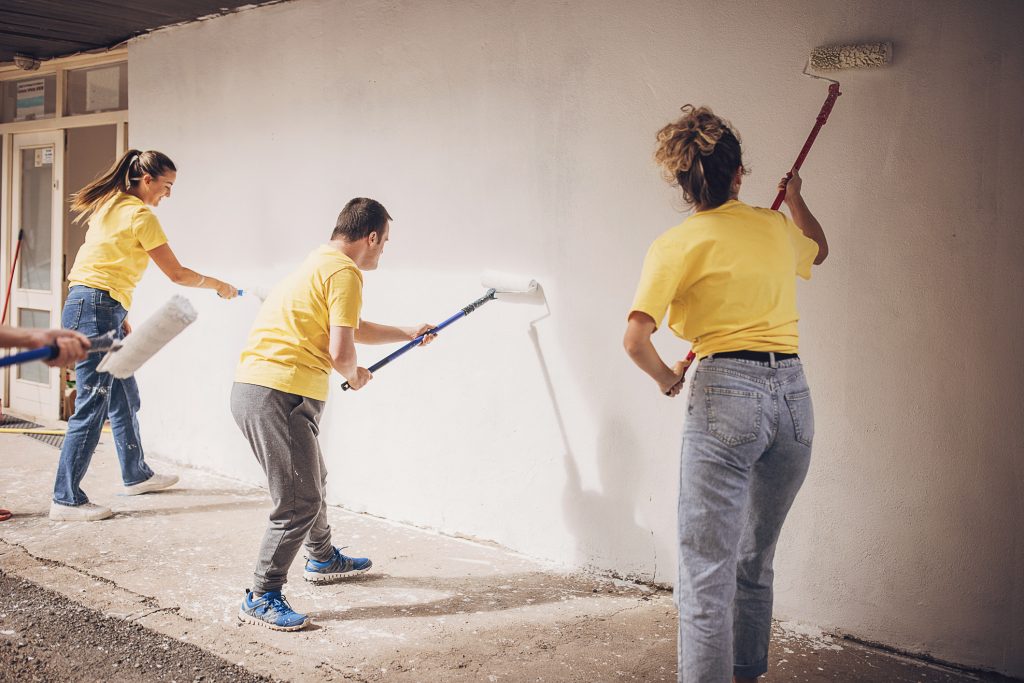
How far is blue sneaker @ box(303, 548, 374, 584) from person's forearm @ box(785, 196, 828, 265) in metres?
2.10

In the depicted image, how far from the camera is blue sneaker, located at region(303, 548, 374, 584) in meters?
3.47

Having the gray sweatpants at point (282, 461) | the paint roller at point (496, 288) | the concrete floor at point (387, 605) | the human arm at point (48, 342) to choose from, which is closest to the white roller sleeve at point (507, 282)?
the paint roller at point (496, 288)

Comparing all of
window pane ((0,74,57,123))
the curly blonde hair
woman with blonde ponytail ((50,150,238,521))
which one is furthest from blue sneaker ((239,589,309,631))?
window pane ((0,74,57,123))

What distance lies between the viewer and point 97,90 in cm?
623

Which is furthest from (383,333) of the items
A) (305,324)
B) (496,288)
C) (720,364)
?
(720,364)

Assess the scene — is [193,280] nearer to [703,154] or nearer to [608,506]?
[608,506]

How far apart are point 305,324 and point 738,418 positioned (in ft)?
4.95

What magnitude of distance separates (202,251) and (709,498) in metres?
3.88

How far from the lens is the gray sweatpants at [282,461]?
2.95m

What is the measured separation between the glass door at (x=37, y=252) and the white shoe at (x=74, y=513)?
2579 mm

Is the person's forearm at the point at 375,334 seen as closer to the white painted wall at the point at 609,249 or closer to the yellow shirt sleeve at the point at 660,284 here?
the white painted wall at the point at 609,249

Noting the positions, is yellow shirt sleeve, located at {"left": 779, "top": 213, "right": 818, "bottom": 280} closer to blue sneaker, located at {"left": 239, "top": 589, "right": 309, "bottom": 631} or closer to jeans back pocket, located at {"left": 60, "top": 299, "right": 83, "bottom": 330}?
blue sneaker, located at {"left": 239, "top": 589, "right": 309, "bottom": 631}

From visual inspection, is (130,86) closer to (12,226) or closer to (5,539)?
(12,226)

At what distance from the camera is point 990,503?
2.64 metres
